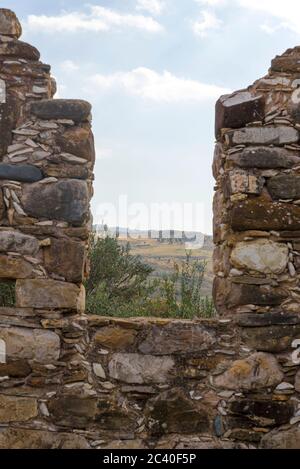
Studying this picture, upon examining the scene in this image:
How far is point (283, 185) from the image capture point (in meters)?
3.43

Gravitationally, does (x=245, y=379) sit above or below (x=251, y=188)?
below

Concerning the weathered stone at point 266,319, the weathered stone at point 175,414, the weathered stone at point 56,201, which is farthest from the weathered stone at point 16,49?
the weathered stone at point 175,414

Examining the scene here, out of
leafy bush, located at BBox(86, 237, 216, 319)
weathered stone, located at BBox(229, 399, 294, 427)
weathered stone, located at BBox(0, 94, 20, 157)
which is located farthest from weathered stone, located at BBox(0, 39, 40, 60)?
leafy bush, located at BBox(86, 237, 216, 319)

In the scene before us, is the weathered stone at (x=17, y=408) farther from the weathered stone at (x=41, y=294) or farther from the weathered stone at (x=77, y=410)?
the weathered stone at (x=41, y=294)

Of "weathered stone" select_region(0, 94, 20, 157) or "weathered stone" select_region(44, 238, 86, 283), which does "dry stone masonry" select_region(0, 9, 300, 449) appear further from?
"weathered stone" select_region(0, 94, 20, 157)

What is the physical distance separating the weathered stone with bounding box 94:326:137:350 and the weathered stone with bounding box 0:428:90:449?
606 mm

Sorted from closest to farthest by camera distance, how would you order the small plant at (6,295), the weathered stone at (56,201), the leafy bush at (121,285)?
1. the weathered stone at (56,201)
2. the small plant at (6,295)
3. the leafy bush at (121,285)

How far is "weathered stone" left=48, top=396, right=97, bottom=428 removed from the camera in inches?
133

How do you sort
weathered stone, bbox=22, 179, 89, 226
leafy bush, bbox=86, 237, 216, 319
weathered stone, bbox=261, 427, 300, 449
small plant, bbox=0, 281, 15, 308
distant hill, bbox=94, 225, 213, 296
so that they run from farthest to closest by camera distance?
distant hill, bbox=94, 225, 213, 296, leafy bush, bbox=86, 237, 216, 319, small plant, bbox=0, 281, 15, 308, weathered stone, bbox=22, 179, 89, 226, weathered stone, bbox=261, 427, 300, 449

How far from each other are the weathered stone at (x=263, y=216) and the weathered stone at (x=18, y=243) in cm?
130

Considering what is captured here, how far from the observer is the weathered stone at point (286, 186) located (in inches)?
135
